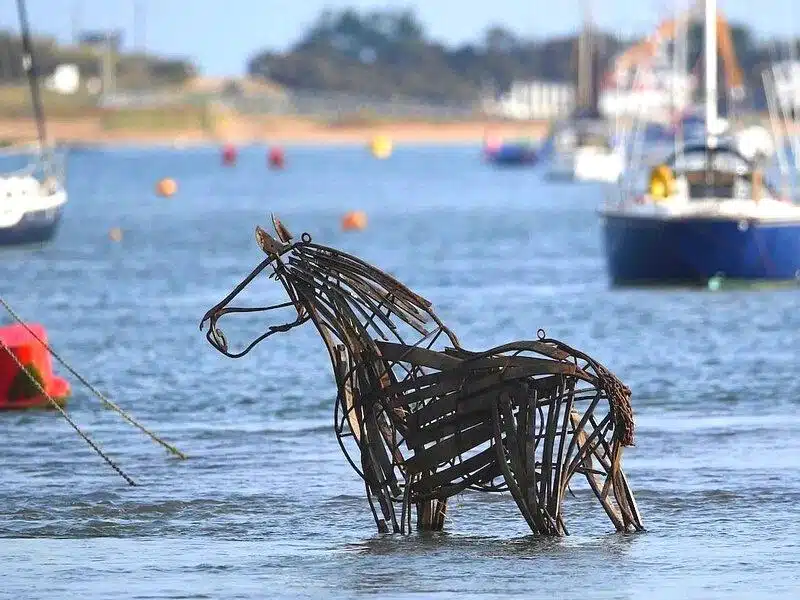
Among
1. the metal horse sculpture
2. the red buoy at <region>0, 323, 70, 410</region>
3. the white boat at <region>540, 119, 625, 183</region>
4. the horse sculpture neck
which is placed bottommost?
the white boat at <region>540, 119, 625, 183</region>

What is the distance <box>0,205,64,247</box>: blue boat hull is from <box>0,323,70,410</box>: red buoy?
25.9 m

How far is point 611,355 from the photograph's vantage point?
23531mm

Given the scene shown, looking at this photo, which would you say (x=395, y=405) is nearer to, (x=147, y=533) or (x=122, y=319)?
(x=147, y=533)

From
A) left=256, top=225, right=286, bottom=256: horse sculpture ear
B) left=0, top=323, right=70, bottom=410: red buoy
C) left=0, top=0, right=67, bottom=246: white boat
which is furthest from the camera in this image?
left=0, top=0, right=67, bottom=246: white boat

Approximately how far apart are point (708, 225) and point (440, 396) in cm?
1873

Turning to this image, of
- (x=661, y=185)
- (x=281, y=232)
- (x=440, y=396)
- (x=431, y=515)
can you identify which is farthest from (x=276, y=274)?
(x=661, y=185)

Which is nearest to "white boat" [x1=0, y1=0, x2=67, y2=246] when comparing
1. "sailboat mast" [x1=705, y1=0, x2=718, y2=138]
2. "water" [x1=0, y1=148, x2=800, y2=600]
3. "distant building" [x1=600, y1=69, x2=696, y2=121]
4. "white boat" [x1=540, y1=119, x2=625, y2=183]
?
"water" [x1=0, y1=148, x2=800, y2=600]

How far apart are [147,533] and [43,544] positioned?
69 cm

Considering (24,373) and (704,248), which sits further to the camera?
(704,248)

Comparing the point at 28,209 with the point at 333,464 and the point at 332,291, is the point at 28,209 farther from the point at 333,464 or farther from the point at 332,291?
the point at 332,291

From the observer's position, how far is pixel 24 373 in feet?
59.3

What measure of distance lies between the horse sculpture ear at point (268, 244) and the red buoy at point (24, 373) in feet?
22.2

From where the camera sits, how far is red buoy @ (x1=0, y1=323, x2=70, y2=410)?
711 inches

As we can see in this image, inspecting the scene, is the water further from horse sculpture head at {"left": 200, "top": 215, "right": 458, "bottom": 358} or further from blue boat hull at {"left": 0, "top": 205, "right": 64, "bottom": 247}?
blue boat hull at {"left": 0, "top": 205, "right": 64, "bottom": 247}
